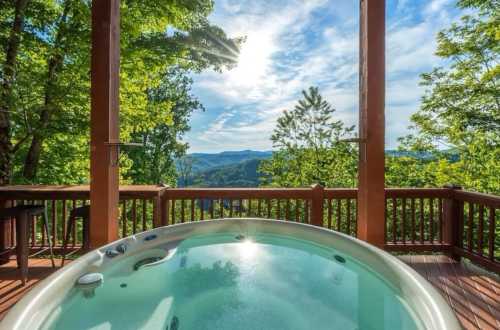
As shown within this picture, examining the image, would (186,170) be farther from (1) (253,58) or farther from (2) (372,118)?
(2) (372,118)

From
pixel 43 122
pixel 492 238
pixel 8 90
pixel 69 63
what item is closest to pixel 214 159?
pixel 43 122

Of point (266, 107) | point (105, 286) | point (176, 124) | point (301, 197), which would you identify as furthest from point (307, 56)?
point (176, 124)

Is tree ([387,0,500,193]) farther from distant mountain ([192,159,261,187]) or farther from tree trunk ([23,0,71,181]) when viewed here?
tree trunk ([23,0,71,181])

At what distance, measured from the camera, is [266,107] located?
11.7m

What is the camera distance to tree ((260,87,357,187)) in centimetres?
1116

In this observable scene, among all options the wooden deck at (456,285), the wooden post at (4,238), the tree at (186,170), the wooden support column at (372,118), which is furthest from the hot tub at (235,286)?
the tree at (186,170)

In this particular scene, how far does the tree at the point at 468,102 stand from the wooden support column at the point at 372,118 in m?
5.72

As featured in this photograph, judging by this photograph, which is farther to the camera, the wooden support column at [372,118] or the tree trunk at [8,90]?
the tree trunk at [8,90]

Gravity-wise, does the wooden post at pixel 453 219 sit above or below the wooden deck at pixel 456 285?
above

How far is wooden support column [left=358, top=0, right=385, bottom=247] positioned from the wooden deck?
0.72 metres

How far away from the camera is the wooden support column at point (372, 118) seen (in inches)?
A: 85.1

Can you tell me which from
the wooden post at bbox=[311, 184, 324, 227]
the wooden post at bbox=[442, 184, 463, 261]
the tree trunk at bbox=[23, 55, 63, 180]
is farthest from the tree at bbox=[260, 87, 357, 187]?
the tree trunk at bbox=[23, 55, 63, 180]

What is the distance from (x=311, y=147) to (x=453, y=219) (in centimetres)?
876

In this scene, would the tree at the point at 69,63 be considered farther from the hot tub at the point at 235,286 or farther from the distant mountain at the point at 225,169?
the distant mountain at the point at 225,169
